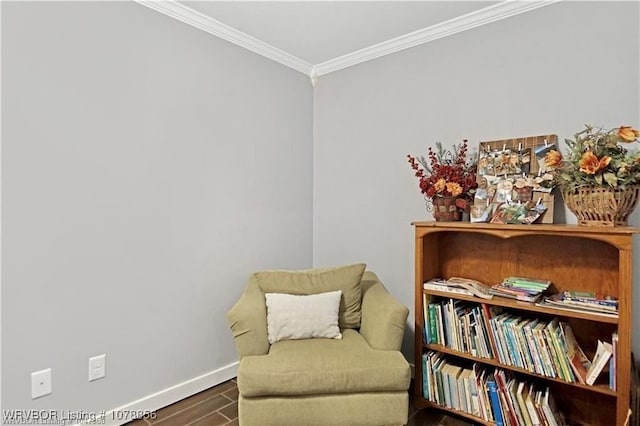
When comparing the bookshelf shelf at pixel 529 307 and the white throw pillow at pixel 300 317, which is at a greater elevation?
the bookshelf shelf at pixel 529 307

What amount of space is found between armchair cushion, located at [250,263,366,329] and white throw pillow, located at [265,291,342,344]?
0.12m

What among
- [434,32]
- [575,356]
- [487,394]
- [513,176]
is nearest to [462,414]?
[487,394]

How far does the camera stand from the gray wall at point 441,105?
1.90 metres

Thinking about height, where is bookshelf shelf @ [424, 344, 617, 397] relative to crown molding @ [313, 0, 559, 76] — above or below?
below

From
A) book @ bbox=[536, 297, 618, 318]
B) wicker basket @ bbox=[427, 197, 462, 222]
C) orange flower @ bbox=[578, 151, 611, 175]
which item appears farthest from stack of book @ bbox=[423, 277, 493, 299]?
orange flower @ bbox=[578, 151, 611, 175]

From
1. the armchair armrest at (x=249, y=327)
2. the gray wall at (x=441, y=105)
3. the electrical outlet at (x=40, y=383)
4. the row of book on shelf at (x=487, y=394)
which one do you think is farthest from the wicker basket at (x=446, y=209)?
the electrical outlet at (x=40, y=383)

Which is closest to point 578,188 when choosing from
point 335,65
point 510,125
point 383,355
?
point 510,125

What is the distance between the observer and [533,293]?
6.05 feet

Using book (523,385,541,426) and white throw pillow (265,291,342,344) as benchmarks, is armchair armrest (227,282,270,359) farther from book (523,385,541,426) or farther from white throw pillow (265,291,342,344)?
book (523,385,541,426)

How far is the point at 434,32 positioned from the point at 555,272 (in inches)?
66.0

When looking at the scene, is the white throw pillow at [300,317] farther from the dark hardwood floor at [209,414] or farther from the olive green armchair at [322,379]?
the dark hardwood floor at [209,414]

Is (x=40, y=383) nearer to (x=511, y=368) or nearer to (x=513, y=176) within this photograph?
(x=511, y=368)

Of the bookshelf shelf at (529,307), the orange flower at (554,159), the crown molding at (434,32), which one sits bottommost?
the bookshelf shelf at (529,307)

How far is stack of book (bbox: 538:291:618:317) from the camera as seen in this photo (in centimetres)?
165
